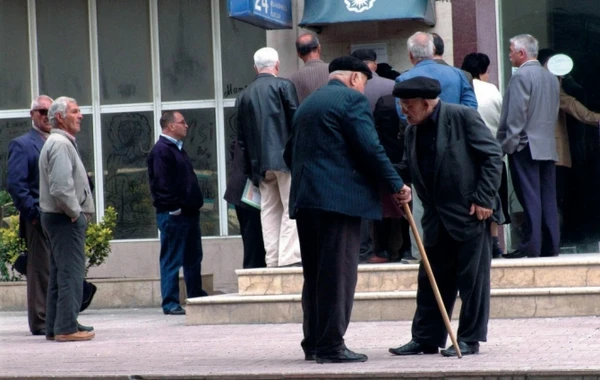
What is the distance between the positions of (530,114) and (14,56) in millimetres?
7228

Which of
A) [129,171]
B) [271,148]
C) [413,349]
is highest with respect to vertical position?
[271,148]

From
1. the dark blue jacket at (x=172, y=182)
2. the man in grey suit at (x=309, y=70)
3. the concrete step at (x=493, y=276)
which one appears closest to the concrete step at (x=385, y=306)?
the concrete step at (x=493, y=276)

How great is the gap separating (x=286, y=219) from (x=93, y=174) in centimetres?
491

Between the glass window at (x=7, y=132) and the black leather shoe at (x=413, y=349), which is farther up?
the glass window at (x=7, y=132)

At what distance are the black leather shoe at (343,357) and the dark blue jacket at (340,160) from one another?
0.90 metres

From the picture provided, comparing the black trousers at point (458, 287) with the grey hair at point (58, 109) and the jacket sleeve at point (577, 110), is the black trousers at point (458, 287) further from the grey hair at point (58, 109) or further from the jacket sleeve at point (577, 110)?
the jacket sleeve at point (577, 110)

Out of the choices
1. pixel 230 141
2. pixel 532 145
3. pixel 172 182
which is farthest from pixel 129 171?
pixel 532 145

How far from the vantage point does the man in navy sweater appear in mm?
13023

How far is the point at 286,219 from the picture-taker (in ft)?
38.2

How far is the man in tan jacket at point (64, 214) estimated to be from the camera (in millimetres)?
10359

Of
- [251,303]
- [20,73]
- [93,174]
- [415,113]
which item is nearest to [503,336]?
[415,113]

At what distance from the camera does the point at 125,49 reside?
15.8 m

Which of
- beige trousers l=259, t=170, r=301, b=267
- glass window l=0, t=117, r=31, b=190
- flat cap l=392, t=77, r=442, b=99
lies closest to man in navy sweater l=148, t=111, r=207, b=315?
beige trousers l=259, t=170, r=301, b=267

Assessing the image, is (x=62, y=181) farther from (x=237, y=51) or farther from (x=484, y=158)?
(x=237, y=51)
